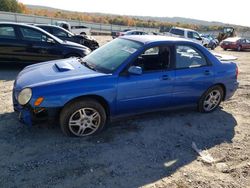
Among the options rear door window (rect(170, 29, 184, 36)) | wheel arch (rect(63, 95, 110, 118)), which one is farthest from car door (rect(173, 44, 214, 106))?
rear door window (rect(170, 29, 184, 36))

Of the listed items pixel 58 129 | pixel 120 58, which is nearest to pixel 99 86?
pixel 120 58

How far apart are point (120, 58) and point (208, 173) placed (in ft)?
7.58

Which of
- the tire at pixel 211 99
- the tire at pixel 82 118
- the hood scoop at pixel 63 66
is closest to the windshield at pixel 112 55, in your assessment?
the hood scoop at pixel 63 66

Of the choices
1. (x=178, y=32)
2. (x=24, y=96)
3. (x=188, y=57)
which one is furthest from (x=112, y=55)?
(x=178, y=32)

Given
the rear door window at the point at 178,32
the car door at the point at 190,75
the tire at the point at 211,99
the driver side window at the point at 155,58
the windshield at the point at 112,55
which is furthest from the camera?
the rear door window at the point at 178,32

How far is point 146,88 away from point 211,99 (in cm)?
186

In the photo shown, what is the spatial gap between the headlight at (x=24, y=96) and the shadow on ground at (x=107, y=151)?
64cm

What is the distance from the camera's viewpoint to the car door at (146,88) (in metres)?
4.45

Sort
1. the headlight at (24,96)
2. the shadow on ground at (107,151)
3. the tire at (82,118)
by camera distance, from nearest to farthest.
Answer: the shadow on ground at (107,151), the headlight at (24,96), the tire at (82,118)

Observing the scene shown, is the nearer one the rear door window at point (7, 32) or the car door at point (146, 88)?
the car door at point (146, 88)

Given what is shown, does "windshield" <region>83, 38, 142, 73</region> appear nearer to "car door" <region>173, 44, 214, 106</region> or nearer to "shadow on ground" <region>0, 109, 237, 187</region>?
"car door" <region>173, 44, 214, 106</region>

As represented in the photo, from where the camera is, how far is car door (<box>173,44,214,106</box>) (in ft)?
16.5

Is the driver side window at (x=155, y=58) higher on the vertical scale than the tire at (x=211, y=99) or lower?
higher

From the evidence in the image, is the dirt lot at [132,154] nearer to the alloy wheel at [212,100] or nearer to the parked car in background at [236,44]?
the alloy wheel at [212,100]
